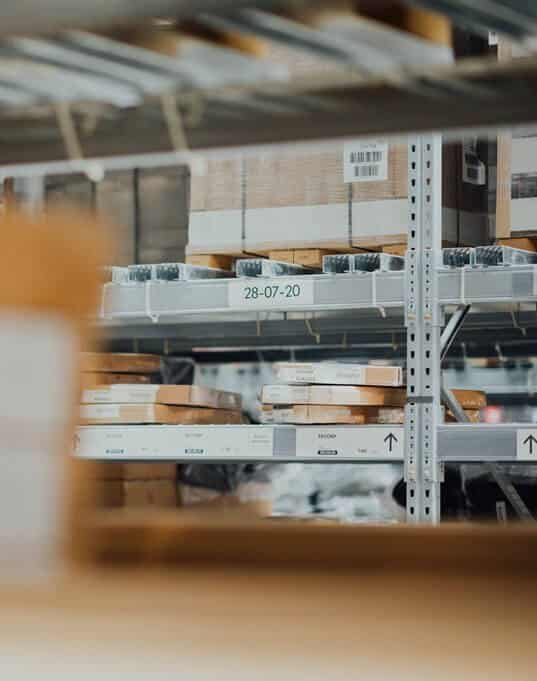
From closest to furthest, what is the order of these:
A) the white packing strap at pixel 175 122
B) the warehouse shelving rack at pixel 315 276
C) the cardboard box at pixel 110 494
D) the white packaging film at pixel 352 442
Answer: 1. the warehouse shelving rack at pixel 315 276
2. the white packing strap at pixel 175 122
3. the white packaging film at pixel 352 442
4. the cardboard box at pixel 110 494

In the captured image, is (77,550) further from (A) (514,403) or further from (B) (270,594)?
(A) (514,403)

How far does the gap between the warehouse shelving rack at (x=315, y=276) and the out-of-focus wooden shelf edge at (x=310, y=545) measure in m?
0.11

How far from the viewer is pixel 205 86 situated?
1.14m

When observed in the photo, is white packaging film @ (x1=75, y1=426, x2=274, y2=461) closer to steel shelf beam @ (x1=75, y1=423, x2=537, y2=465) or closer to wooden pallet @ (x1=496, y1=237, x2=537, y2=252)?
steel shelf beam @ (x1=75, y1=423, x2=537, y2=465)

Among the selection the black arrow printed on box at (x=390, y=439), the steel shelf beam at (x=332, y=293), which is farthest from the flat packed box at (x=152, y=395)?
the black arrow printed on box at (x=390, y=439)

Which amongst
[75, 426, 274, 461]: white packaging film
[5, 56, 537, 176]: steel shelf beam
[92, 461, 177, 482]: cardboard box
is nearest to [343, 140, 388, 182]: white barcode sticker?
[75, 426, 274, 461]: white packaging film

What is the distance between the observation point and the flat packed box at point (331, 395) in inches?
152

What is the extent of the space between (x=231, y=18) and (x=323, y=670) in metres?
0.45

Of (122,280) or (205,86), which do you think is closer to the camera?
(205,86)

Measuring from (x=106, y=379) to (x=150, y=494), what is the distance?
47 centimetres

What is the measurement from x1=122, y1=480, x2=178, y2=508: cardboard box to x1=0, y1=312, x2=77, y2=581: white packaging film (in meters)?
3.11

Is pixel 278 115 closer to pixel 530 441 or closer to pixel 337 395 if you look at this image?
pixel 530 441

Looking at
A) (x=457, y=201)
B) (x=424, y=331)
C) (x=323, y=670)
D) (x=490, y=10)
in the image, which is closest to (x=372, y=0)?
(x=490, y=10)

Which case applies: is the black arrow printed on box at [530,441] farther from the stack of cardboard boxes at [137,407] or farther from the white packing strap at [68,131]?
the white packing strap at [68,131]
